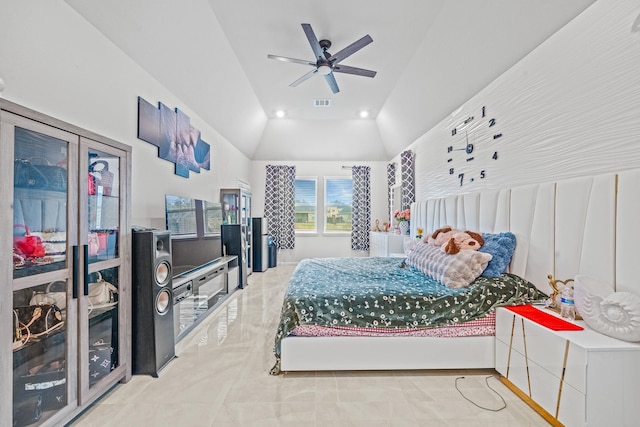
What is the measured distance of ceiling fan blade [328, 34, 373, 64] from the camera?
101 inches

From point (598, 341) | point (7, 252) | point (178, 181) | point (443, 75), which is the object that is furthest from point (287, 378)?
point (443, 75)

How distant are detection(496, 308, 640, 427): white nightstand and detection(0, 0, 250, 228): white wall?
10.3 feet

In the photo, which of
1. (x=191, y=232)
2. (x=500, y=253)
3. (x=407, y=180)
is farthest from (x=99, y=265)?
(x=407, y=180)

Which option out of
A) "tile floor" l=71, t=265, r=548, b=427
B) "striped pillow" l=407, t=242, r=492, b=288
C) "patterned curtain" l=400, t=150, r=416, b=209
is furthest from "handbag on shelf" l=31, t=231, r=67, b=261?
"patterned curtain" l=400, t=150, r=416, b=209

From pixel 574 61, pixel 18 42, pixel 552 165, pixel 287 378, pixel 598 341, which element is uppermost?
pixel 574 61

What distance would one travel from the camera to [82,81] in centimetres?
193

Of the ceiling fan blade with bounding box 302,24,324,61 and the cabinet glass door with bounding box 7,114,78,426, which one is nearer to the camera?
the cabinet glass door with bounding box 7,114,78,426

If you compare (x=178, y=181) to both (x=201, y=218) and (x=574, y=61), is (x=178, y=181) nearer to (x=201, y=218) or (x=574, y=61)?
(x=201, y=218)

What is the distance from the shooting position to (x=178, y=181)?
3.26 meters

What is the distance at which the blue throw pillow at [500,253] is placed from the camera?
2.30 metres

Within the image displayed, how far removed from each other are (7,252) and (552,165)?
327cm

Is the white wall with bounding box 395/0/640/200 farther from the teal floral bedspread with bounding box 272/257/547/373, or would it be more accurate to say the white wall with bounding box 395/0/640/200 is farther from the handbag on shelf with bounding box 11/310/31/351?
the handbag on shelf with bounding box 11/310/31/351

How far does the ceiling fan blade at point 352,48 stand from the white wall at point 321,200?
3856 millimetres

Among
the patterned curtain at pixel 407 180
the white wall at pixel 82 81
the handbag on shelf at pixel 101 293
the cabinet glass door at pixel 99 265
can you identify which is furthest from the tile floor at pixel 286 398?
the patterned curtain at pixel 407 180
